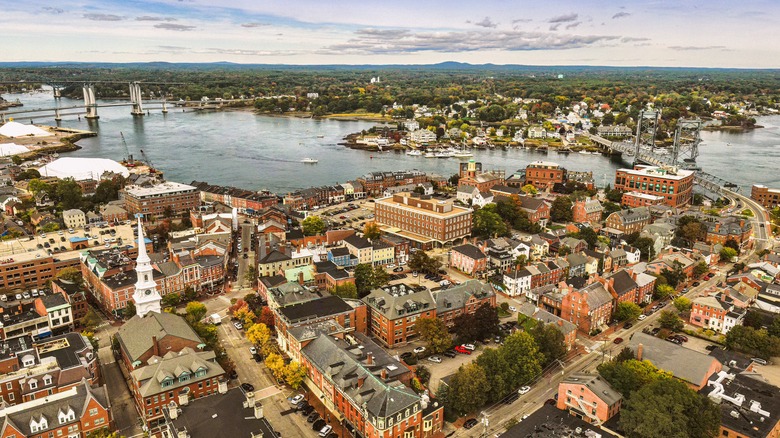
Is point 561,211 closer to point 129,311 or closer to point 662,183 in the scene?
point 662,183

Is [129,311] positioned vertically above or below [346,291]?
below

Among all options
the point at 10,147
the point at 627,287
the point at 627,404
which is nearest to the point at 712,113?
the point at 627,287

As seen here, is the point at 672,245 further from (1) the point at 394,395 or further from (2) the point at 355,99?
(2) the point at 355,99

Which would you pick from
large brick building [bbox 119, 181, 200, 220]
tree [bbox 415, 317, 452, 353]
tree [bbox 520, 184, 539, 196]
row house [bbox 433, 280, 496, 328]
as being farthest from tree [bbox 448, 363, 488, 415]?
tree [bbox 520, 184, 539, 196]

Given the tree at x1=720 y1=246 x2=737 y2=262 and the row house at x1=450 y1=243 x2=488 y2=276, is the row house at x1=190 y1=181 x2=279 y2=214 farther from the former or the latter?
the tree at x1=720 y1=246 x2=737 y2=262

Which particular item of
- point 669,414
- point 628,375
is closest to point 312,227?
point 628,375

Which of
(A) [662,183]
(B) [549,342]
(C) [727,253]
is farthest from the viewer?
(A) [662,183]

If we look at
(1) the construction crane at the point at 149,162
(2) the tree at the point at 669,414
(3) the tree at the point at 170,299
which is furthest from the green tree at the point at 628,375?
(1) the construction crane at the point at 149,162
